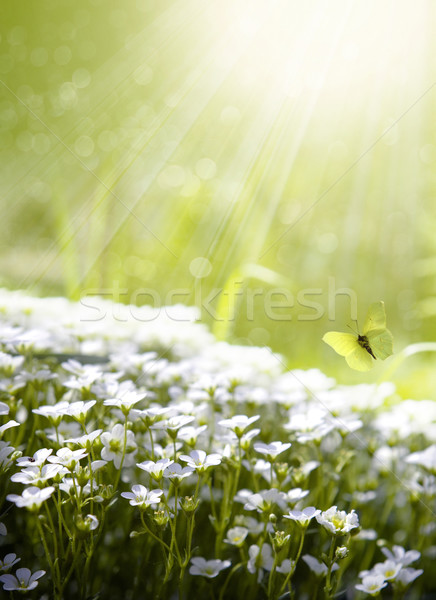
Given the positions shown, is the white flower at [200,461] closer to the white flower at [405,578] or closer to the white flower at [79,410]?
the white flower at [79,410]

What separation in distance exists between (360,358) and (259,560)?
44cm

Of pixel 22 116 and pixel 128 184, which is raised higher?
pixel 22 116

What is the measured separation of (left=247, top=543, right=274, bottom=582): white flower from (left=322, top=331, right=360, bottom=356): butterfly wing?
15.6 inches

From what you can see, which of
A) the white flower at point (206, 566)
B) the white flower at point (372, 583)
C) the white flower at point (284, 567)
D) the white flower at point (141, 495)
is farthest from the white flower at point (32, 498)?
the white flower at point (372, 583)

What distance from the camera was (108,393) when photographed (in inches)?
37.4

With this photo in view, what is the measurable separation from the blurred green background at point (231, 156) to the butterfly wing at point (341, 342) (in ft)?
5.52

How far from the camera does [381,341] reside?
1.00m

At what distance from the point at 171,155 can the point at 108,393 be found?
124 inches

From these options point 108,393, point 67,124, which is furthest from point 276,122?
point 108,393

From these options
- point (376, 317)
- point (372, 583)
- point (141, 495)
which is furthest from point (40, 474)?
point (376, 317)

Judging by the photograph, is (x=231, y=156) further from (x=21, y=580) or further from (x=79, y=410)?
(x=21, y=580)

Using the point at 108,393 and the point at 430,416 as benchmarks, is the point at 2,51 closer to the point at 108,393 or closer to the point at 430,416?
the point at 108,393

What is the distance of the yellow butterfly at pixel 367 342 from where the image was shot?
3.18 ft

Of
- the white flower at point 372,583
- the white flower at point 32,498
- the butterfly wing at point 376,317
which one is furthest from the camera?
the butterfly wing at point 376,317
